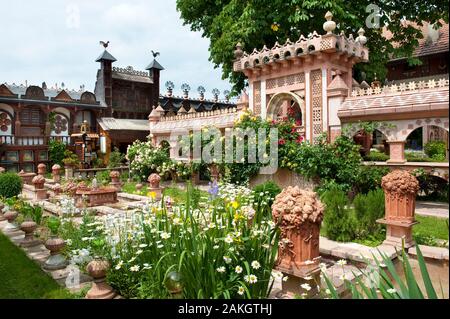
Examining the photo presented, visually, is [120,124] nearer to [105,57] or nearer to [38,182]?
[105,57]

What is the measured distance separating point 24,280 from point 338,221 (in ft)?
15.2

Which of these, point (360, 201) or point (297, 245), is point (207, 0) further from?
point (297, 245)

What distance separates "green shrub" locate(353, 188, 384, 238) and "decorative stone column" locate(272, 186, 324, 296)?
102 inches

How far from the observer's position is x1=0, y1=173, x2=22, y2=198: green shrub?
403 inches

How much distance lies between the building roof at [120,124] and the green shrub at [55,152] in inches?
121

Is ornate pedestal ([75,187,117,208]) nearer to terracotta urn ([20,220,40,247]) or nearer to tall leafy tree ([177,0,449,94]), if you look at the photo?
terracotta urn ([20,220,40,247])

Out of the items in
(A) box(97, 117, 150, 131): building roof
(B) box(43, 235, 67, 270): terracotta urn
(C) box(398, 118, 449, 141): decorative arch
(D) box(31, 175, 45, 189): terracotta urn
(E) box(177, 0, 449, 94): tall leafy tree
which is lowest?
(B) box(43, 235, 67, 270): terracotta urn

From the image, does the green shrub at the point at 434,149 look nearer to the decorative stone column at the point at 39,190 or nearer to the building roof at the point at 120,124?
the decorative stone column at the point at 39,190

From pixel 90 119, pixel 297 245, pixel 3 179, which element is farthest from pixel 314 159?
pixel 90 119

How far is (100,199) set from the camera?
1018cm

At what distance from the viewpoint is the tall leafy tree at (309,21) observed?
1205 cm

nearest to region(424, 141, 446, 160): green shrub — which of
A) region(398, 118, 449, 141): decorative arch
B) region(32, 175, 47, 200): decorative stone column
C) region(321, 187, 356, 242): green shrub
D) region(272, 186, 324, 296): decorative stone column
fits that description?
region(398, 118, 449, 141): decorative arch

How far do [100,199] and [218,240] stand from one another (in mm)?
7929

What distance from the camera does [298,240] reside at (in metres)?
3.25
